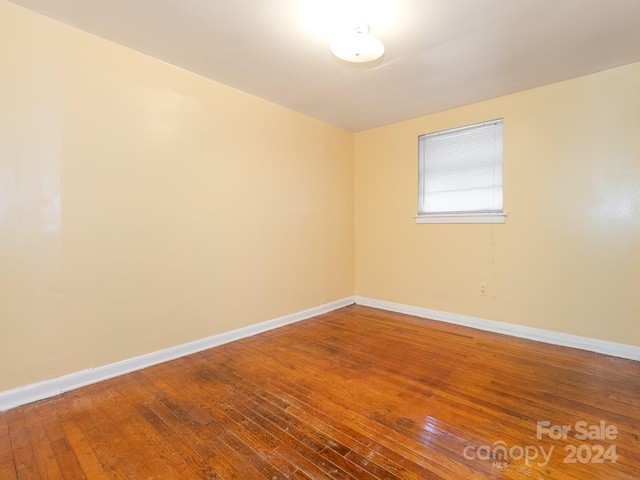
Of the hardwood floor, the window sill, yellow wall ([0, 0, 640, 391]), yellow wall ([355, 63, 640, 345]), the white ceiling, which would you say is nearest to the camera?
the hardwood floor

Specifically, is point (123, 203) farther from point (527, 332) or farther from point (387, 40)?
point (527, 332)

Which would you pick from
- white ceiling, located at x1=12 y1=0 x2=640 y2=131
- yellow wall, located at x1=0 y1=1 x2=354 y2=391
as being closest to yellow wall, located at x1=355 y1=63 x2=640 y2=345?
white ceiling, located at x1=12 y1=0 x2=640 y2=131

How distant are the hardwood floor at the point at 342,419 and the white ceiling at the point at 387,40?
8.11 feet

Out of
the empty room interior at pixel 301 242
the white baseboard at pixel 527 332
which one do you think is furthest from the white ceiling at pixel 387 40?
the white baseboard at pixel 527 332

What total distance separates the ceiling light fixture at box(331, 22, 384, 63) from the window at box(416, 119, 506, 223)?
1916mm

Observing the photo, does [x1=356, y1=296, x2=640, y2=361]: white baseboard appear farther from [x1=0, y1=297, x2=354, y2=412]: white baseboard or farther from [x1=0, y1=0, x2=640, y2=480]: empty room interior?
[x1=0, y1=297, x2=354, y2=412]: white baseboard

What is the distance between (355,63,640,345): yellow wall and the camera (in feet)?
8.45

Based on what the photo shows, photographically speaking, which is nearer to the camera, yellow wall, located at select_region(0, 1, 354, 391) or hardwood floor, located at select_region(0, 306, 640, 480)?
hardwood floor, located at select_region(0, 306, 640, 480)

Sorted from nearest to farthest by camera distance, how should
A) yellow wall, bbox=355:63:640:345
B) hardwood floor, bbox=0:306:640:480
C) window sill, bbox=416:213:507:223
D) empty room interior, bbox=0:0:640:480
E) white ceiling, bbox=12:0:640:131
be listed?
hardwood floor, bbox=0:306:640:480, empty room interior, bbox=0:0:640:480, white ceiling, bbox=12:0:640:131, yellow wall, bbox=355:63:640:345, window sill, bbox=416:213:507:223

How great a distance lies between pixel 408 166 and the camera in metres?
3.88

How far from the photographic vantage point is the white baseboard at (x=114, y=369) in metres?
1.92

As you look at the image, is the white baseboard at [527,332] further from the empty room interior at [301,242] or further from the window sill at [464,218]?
the window sill at [464,218]

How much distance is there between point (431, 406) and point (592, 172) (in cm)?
255

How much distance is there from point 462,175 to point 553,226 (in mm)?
1046
